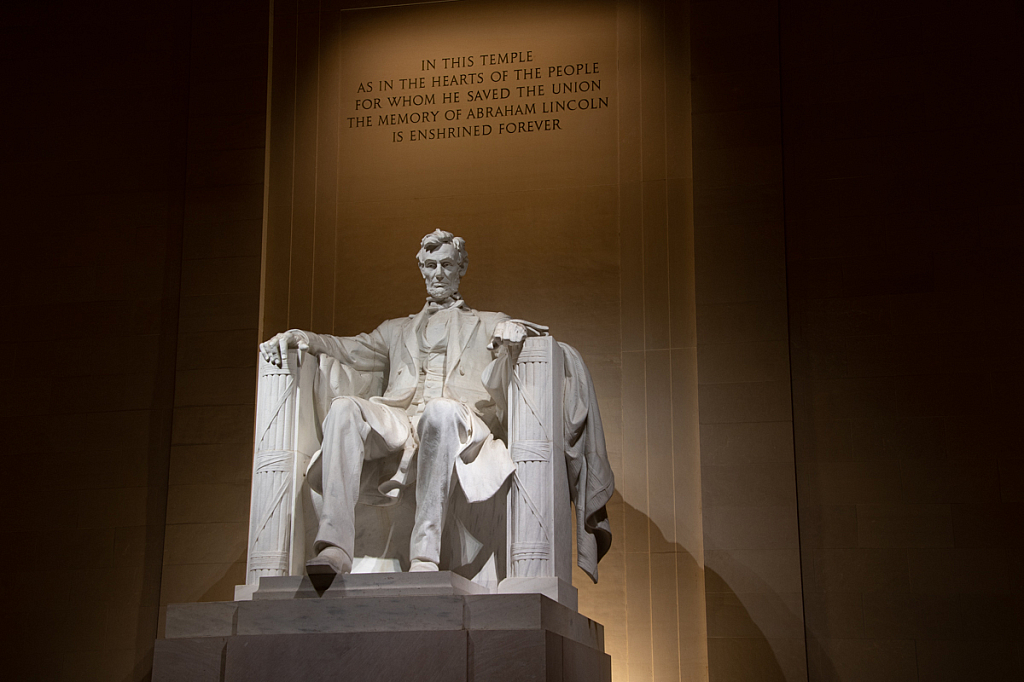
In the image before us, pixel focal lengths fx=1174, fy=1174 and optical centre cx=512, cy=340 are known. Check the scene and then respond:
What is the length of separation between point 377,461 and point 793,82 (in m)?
3.29

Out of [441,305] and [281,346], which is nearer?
[281,346]

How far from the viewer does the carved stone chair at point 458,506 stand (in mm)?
4590

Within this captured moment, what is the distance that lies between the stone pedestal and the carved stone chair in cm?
34

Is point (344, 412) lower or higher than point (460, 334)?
lower

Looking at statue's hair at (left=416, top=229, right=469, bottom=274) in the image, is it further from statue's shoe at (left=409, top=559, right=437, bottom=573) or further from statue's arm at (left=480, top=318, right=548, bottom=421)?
statue's shoe at (left=409, top=559, right=437, bottom=573)

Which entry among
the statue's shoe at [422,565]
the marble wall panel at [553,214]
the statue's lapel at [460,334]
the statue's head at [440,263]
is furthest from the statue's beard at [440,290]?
the statue's shoe at [422,565]

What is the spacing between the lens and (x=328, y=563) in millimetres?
4207

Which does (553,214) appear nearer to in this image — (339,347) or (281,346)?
(339,347)

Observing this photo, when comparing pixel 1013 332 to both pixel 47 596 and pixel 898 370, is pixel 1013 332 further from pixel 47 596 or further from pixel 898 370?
pixel 47 596

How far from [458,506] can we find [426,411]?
421 mm

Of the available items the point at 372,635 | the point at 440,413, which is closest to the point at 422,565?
the point at 372,635

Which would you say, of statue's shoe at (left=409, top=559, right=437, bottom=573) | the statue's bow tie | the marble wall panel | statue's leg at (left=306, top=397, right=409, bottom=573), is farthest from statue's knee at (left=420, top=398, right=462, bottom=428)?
the marble wall panel

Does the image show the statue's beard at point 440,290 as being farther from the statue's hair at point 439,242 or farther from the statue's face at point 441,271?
the statue's hair at point 439,242

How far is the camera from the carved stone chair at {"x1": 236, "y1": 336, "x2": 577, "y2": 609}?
459 cm
